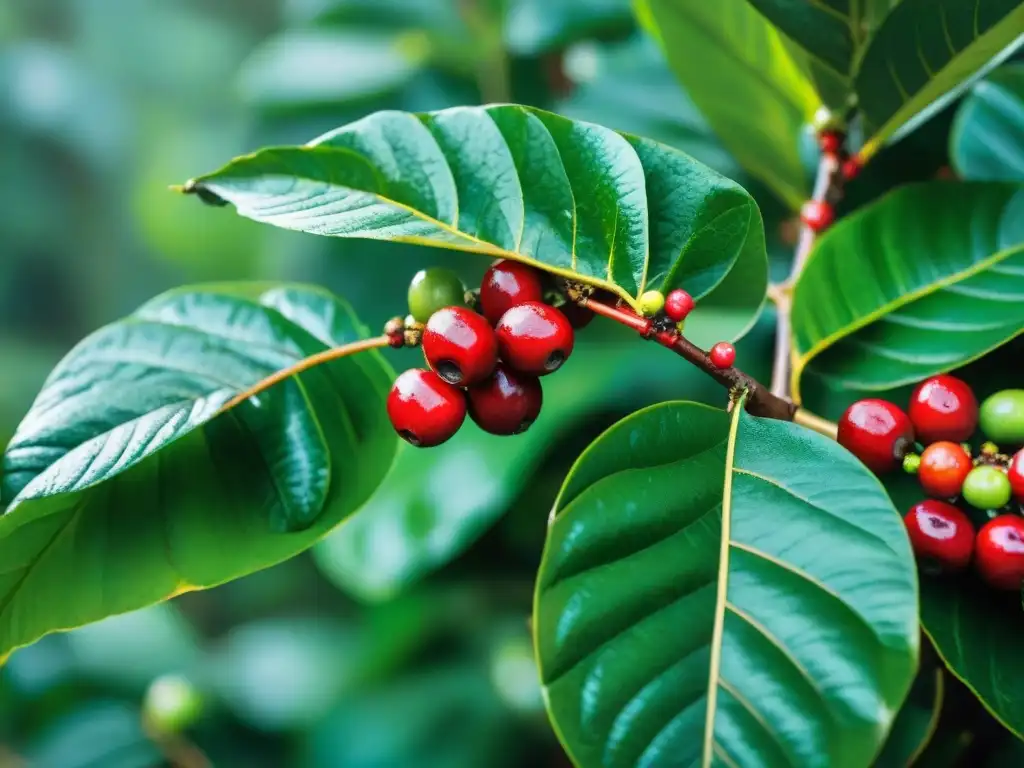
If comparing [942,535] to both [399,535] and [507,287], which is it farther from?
[399,535]

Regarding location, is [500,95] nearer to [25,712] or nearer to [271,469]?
[271,469]

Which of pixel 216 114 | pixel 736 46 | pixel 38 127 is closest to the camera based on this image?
pixel 736 46

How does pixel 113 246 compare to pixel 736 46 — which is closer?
pixel 736 46

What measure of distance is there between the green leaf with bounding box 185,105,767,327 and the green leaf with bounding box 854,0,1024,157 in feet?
0.68

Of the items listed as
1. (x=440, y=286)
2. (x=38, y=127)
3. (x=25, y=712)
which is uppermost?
(x=440, y=286)

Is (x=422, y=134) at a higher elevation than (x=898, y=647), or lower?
higher

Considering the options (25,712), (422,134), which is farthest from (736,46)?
(25,712)

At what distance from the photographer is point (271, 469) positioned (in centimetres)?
61

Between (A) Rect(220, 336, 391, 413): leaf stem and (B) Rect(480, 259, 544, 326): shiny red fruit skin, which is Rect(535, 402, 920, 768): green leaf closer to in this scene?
(B) Rect(480, 259, 544, 326): shiny red fruit skin

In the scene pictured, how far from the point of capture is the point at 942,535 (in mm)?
513

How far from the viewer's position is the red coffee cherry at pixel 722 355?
1.69ft

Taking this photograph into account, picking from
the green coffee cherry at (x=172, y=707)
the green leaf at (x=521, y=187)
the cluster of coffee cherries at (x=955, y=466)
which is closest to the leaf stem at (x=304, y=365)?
the green leaf at (x=521, y=187)

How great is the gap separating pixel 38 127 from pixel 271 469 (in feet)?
7.43

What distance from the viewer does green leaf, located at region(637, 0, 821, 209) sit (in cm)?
72
